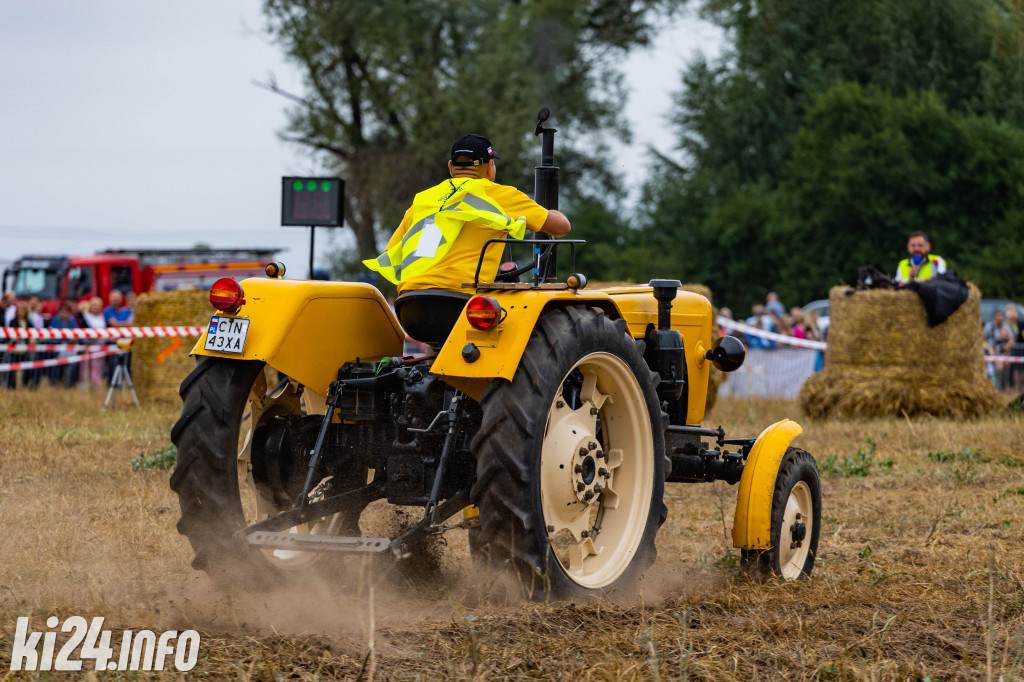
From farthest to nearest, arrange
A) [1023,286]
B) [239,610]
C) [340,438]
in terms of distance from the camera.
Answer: [1023,286]
[340,438]
[239,610]

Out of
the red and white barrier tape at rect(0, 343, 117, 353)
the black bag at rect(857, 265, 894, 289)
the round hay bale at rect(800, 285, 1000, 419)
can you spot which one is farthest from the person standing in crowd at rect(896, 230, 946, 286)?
the red and white barrier tape at rect(0, 343, 117, 353)

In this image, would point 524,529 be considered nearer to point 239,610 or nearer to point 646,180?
point 239,610

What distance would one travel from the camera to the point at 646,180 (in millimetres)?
41375

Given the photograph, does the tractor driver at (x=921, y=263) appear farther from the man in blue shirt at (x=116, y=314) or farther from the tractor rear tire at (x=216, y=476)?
the man in blue shirt at (x=116, y=314)

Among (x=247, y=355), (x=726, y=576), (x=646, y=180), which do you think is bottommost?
(x=726, y=576)

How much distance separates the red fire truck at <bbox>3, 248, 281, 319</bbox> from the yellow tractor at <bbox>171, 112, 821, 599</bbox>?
2230 cm

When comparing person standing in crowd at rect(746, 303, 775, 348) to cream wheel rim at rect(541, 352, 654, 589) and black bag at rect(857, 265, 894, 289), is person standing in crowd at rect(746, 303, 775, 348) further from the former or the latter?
cream wheel rim at rect(541, 352, 654, 589)

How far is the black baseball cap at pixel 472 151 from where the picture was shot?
5.32m

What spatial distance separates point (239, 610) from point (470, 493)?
0.97 meters

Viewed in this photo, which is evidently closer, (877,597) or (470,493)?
(470,493)

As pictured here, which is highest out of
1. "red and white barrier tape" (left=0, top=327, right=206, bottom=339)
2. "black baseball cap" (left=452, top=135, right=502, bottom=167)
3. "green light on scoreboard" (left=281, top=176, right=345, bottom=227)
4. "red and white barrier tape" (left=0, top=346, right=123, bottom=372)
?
"black baseball cap" (left=452, top=135, right=502, bottom=167)

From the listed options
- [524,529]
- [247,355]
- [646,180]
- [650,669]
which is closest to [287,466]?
[247,355]

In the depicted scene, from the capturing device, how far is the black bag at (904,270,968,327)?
13.6 metres

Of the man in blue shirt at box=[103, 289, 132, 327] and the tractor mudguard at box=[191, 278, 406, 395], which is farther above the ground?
the tractor mudguard at box=[191, 278, 406, 395]
